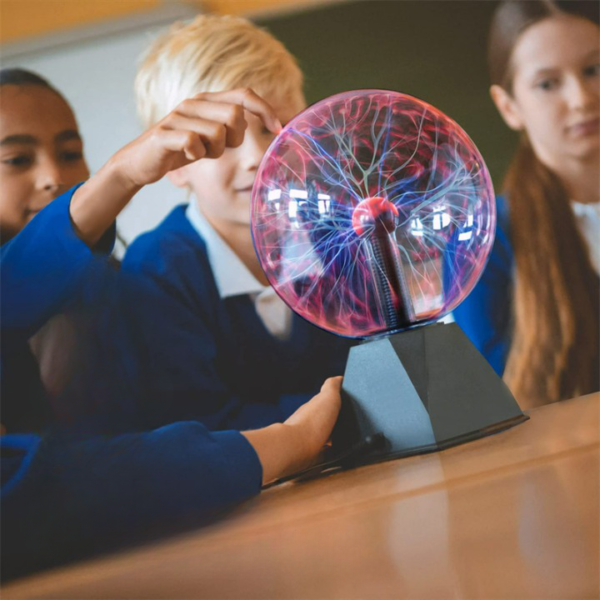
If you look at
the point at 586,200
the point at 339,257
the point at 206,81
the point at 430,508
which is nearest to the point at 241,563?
the point at 430,508

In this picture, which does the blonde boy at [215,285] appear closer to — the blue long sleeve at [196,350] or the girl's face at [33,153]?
the blue long sleeve at [196,350]

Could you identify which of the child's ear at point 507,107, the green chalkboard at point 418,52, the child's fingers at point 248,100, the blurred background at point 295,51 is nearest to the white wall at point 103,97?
the blurred background at point 295,51

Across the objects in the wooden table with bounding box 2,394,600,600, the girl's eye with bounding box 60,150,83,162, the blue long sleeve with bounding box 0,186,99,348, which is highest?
the girl's eye with bounding box 60,150,83,162

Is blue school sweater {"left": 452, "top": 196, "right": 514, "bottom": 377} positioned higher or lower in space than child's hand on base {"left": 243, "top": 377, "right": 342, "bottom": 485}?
higher

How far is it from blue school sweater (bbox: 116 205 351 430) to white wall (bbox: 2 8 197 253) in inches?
1.0

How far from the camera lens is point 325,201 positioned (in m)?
0.66

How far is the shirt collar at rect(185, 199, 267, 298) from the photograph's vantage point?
831 millimetres

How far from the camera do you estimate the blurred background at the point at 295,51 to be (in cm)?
82

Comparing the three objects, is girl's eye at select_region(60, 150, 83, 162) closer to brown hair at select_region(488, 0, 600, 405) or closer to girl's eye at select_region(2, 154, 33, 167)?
girl's eye at select_region(2, 154, 33, 167)

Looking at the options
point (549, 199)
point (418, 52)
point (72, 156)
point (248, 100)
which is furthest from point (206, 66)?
point (549, 199)

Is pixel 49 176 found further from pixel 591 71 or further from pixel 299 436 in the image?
pixel 591 71

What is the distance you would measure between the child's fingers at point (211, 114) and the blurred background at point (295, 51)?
9 cm

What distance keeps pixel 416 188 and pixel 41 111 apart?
464mm

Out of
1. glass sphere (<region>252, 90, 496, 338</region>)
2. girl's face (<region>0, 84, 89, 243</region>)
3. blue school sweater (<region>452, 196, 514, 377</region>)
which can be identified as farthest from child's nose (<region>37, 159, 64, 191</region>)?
blue school sweater (<region>452, 196, 514, 377</region>)
